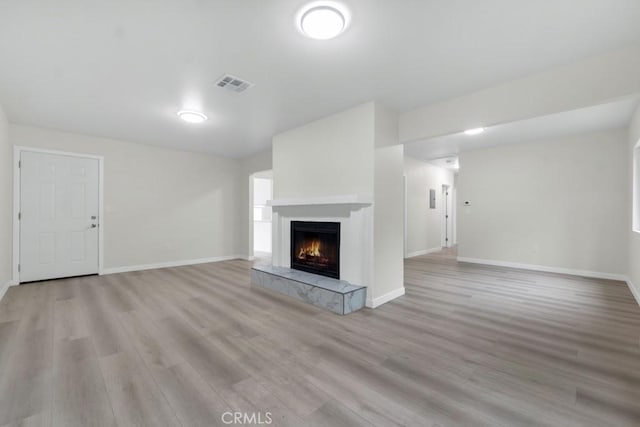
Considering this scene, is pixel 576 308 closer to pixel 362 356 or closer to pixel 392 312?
pixel 392 312

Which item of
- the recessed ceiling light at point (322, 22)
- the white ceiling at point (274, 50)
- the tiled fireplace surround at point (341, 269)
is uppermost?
the white ceiling at point (274, 50)

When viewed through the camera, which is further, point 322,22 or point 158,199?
point 158,199

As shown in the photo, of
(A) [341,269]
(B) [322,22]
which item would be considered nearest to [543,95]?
(B) [322,22]

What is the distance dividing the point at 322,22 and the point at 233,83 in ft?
4.43

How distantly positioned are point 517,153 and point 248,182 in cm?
595

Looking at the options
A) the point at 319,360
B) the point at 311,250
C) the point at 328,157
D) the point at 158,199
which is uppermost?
the point at 328,157

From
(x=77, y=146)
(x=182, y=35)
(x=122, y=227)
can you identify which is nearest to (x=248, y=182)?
(x=122, y=227)

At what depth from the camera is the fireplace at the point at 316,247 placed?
3.78 metres

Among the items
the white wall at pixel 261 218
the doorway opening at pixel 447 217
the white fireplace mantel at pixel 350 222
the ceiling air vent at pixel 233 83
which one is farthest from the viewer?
the white wall at pixel 261 218

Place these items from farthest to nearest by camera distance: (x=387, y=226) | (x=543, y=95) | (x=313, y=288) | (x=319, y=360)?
→ 1. (x=387, y=226)
2. (x=313, y=288)
3. (x=543, y=95)
4. (x=319, y=360)

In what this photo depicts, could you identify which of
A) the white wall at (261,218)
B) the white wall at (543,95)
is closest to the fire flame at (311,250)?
the white wall at (543,95)

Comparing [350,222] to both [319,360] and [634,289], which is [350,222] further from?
[634,289]

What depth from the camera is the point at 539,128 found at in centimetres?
Result: 461

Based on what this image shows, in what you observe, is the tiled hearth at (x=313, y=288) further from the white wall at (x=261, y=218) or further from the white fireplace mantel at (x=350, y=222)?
the white wall at (x=261, y=218)
